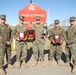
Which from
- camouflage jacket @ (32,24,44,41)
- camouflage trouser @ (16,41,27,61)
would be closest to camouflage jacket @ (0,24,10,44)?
camouflage trouser @ (16,41,27,61)

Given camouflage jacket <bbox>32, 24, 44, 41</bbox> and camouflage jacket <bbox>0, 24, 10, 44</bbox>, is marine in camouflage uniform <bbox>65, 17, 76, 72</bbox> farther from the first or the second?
camouflage jacket <bbox>0, 24, 10, 44</bbox>

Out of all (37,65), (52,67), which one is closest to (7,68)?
(37,65)

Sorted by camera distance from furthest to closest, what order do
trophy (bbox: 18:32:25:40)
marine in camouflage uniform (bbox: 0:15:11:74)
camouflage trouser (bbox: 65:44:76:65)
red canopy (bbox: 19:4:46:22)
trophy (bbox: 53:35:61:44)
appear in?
red canopy (bbox: 19:4:46:22)
trophy (bbox: 53:35:61:44)
trophy (bbox: 18:32:25:40)
camouflage trouser (bbox: 65:44:76:65)
marine in camouflage uniform (bbox: 0:15:11:74)

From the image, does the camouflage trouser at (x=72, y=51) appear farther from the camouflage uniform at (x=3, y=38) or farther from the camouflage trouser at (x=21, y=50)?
the camouflage uniform at (x=3, y=38)

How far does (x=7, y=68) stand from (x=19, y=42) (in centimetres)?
108

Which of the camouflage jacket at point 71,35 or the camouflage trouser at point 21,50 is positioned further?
the camouflage trouser at point 21,50

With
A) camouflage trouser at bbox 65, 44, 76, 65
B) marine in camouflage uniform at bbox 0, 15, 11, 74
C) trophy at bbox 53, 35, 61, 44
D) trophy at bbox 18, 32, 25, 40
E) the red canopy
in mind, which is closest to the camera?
marine in camouflage uniform at bbox 0, 15, 11, 74

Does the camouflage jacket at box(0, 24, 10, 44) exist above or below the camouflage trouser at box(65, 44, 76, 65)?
above

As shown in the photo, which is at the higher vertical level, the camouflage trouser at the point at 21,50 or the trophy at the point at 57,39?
the trophy at the point at 57,39

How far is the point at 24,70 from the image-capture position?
662 cm

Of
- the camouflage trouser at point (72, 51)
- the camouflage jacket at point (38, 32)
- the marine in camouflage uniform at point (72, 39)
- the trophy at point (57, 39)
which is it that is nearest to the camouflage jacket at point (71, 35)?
the marine in camouflage uniform at point (72, 39)

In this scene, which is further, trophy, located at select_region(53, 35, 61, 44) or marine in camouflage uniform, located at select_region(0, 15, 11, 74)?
trophy, located at select_region(53, 35, 61, 44)

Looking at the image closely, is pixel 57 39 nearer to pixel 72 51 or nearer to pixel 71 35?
pixel 71 35

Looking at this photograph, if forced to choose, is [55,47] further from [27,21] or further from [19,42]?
[27,21]
